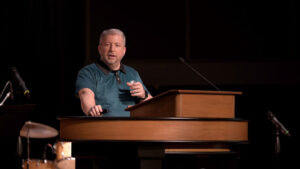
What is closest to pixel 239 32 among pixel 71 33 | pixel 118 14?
pixel 118 14

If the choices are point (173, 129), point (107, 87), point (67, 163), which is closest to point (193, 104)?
point (173, 129)

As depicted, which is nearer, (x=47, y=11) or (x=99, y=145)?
(x=99, y=145)

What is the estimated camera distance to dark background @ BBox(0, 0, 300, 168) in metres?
4.54

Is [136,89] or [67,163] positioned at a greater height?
[136,89]

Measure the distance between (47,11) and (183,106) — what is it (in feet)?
9.61

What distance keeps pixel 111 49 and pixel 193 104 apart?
3.18 ft

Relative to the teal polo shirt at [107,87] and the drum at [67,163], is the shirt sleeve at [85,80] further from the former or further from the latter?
the drum at [67,163]

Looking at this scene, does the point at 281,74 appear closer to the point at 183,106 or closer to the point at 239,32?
the point at 239,32

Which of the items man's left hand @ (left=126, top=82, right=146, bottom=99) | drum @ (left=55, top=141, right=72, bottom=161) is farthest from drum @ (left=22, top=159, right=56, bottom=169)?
man's left hand @ (left=126, top=82, right=146, bottom=99)

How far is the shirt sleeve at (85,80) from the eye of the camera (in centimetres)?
288

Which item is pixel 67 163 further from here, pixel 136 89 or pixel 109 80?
pixel 136 89

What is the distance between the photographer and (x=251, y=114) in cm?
452

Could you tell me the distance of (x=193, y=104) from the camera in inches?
87.5

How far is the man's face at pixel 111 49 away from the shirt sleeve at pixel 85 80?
15 centimetres
